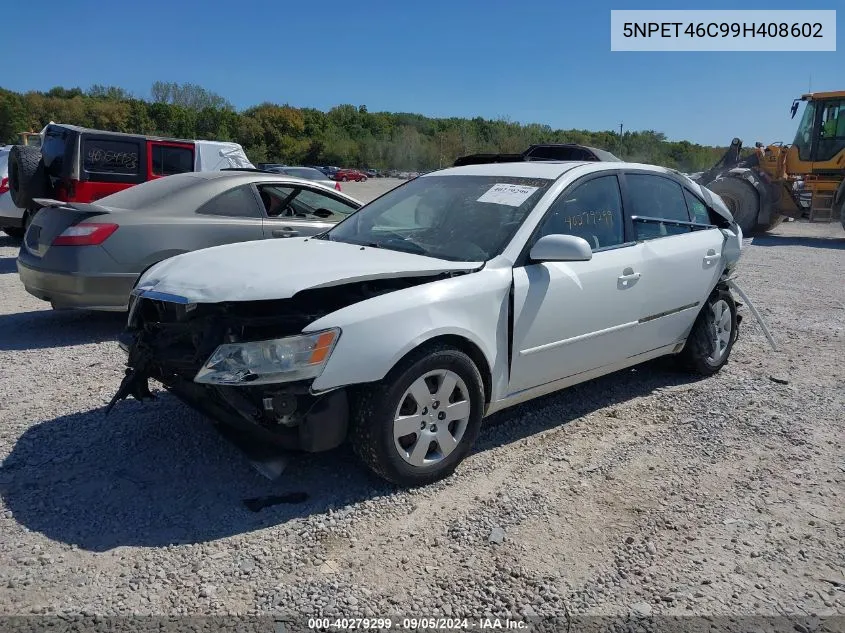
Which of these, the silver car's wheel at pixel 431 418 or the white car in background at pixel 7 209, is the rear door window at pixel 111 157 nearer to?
the white car in background at pixel 7 209

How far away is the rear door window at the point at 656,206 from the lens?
15.1 ft

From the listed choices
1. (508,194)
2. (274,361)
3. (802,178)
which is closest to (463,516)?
(274,361)

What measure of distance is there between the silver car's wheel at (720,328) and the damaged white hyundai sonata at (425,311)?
419 mm

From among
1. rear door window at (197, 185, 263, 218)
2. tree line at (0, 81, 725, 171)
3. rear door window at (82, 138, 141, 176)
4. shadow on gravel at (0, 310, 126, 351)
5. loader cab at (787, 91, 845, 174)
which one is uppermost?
tree line at (0, 81, 725, 171)

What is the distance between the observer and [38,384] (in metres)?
4.78

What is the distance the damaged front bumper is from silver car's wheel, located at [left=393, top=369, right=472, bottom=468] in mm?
294

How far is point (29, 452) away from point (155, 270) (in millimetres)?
1188

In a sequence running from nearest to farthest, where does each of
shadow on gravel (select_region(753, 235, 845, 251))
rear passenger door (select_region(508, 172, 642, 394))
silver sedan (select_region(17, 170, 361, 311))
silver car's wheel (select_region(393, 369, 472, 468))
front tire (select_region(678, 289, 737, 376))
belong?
silver car's wheel (select_region(393, 369, 472, 468)), rear passenger door (select_region(508, 172, 642, 394)), front tire (select_region(678, 289, 737, 376)), silver sedan (select_region(17, 170, 361, 311)), shadow on gravel (select_region(753, 235, 845, 251))

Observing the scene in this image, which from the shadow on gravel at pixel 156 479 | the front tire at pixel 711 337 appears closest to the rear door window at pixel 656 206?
the front tire at pixel 711 337

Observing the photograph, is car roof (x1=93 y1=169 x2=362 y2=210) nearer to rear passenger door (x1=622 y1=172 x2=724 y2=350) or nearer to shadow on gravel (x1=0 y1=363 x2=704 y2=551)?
shadow on gravel (x1=0 y1=363 x2=704 y2=551)

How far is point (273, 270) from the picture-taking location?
3.44 meters

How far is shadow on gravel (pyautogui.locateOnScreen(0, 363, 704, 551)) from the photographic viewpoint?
300cm

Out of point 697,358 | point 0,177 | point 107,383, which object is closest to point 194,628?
point 107,383

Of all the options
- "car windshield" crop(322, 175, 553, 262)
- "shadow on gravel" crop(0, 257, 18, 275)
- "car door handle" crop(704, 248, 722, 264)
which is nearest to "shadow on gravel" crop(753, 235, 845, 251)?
"car door handle" crop(704, 248, 722, 264)
